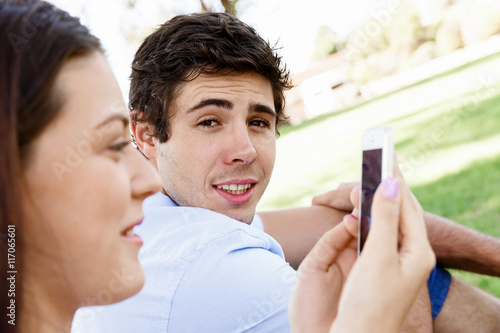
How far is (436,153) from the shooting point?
27.3 feet

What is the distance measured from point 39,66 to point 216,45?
147cm

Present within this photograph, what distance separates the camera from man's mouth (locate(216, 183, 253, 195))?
2508mm

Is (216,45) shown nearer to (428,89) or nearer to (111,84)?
(111,84)

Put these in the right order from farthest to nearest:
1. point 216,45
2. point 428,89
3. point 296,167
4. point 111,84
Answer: point 428,89, point 296,167, point 216,45, point 111,84

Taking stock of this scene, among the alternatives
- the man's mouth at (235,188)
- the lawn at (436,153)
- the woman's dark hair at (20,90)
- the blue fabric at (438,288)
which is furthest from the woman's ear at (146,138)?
the lawn at (436,153)

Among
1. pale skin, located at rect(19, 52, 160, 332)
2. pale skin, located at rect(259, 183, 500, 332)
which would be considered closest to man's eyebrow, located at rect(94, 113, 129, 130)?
pale skin, located at rect(19, 52, 160, 332)

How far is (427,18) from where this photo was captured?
86.4 ft

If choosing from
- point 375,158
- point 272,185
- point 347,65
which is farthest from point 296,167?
point 347,65

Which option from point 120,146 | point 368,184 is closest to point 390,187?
point 368,184

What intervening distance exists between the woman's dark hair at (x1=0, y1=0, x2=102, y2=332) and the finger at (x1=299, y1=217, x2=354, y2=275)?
80 cm

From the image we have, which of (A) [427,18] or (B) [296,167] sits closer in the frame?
(B) [296,167]

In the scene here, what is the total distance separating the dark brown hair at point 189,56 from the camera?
98.3 inches

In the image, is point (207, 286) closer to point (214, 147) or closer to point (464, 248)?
point (214, 147)

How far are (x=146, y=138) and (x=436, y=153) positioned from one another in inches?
264
